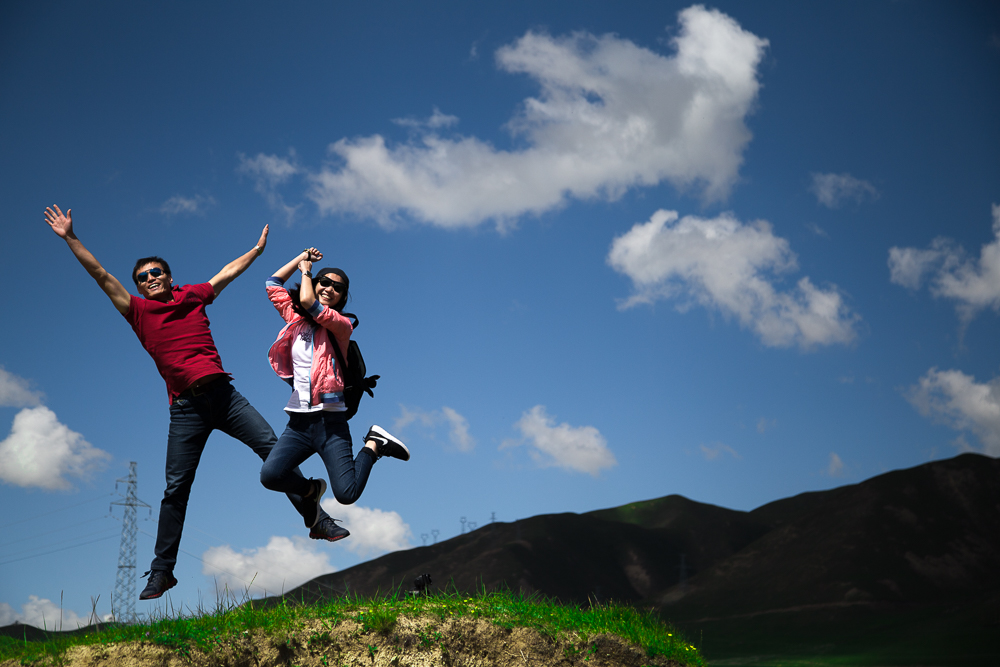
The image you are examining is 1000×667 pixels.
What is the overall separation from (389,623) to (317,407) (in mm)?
2211

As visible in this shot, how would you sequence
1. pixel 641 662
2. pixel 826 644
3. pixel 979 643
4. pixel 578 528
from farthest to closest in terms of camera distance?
pixel 578 528, pixel 826 644, pixel 979 643, pixel 641 662

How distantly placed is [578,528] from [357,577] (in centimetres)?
2721

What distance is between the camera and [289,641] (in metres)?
6.64

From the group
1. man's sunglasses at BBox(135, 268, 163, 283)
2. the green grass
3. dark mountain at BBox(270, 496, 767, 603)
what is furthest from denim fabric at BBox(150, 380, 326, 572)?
dark mountain at BBox(270, 496, 767, 603)

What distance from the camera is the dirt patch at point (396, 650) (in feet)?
19.9

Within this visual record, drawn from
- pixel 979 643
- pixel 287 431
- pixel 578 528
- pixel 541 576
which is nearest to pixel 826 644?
A: pixel 979 643

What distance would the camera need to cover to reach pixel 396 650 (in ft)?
22.0

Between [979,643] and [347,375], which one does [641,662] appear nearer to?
[347,375]

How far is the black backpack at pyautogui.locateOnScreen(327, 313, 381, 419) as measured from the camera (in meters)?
7.04

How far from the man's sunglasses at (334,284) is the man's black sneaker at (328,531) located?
2.31 meters

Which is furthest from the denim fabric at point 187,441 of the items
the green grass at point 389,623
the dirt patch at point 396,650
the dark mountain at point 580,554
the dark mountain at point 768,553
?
the dark mountain at point 580,554

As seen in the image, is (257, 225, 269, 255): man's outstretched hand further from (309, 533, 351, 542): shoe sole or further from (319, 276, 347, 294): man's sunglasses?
(309, 533, 351, 542): shoe sole

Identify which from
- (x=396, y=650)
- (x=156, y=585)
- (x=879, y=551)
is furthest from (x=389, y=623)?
(x=879, y=551)

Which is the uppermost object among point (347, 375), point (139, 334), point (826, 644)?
point (139, 334)
